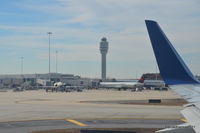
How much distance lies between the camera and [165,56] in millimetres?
10133

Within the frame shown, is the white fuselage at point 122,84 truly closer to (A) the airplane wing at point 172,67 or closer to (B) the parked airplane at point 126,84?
(B) the parked airplane at point 126,84

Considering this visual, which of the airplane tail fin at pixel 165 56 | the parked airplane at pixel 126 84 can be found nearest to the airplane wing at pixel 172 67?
the airplane tail fin at pixel 165 56

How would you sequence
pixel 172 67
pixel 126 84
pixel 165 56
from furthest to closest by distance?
pixel 126 84 < pixel 172 67 < pixel 165 56

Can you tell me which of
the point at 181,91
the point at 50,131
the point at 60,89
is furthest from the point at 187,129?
the point at 60,89

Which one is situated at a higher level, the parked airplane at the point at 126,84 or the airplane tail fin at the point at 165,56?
the airplane tail fin at the point at 165,56

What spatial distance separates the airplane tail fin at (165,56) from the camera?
991 cm

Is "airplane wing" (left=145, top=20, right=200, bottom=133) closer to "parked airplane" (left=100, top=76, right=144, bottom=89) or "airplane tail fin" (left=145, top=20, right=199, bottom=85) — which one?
"airplane tail fin" (left=145, top=20, right=199, bottom=85)

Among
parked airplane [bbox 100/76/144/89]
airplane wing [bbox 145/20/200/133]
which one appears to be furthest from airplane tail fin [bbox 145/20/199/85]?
parked airplane [bbox 100/76/144/89]

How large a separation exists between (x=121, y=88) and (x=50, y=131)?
114431 millimetres

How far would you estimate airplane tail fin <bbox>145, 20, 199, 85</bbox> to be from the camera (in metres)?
9.91

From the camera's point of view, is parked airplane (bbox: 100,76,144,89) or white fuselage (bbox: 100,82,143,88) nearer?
white fuselage (bbox: 100,82,143,88)

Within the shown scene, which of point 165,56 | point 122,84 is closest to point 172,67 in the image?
point 165,56

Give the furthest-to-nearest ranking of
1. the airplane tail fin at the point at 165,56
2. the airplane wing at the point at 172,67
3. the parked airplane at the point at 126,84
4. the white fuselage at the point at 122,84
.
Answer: the parked airplane at the point at 126,84 → the white fuselage at the point at 122,84 → the airplane tail fin at the point at 165,56 → the airplane wing at the point at 172,67

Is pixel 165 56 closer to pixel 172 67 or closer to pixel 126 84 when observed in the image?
pixel 172 67
